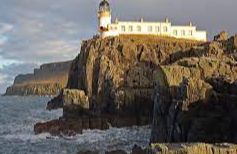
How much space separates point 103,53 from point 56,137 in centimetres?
4241

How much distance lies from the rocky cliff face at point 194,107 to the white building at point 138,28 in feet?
200

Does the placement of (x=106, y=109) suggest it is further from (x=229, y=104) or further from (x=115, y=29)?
(x=115, y=29)

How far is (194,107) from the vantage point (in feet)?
133

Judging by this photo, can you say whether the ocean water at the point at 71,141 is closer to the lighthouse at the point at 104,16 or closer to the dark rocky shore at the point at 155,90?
the dark rocky shore at the point at 155,90

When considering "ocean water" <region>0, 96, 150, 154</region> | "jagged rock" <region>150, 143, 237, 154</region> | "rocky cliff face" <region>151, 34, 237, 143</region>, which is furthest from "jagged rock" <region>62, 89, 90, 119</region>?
"jagged rock" <region>150, 143, 237, 154</region>

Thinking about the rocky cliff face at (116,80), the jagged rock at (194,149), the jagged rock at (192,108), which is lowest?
the jagged rock at (194,149)

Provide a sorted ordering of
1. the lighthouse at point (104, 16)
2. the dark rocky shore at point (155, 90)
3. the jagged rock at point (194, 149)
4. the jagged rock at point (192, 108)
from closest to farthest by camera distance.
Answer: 1. the jagged rock at point (194, 149)
2. the jagged rock at point (192, 108)
3. the dark rocky shore at point (155, 90)
4. the lighthouse at point (104, 16)

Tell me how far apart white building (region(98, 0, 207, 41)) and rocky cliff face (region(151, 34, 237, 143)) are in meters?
60.9

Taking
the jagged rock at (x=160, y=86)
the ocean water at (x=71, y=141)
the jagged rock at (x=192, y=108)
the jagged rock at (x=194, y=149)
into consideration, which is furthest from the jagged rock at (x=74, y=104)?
the jagged rock at (x=194, y=149)

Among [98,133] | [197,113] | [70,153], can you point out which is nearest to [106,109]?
[98,133]

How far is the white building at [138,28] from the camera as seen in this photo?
11225 cm

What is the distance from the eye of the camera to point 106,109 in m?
72.2

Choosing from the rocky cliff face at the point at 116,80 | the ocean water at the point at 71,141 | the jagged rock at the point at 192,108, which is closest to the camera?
the jagged rock at the point at 192,108

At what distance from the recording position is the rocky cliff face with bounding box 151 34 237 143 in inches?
1482
